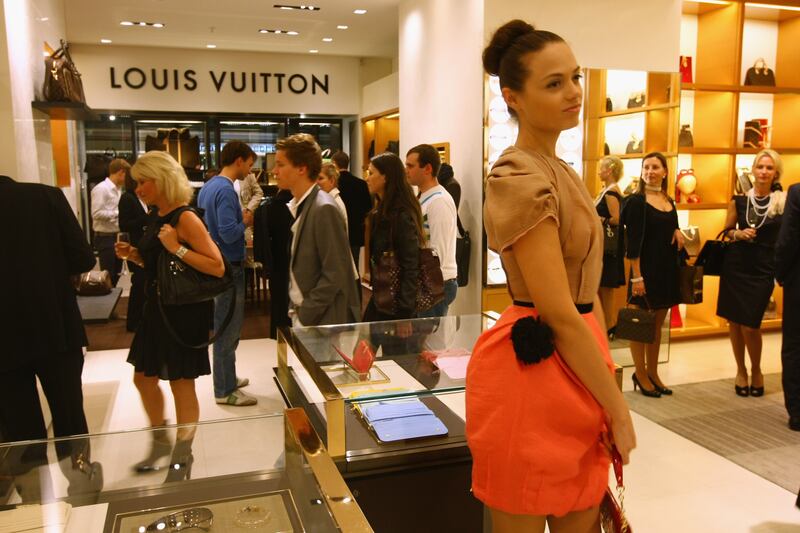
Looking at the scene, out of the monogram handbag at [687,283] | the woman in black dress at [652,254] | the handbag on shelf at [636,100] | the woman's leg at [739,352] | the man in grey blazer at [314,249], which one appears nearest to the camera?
the man in grey blazer at [314,249]

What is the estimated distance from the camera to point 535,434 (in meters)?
1.36

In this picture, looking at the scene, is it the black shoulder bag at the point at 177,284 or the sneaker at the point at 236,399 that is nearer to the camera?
the black shoulder bag at the point at 177,284

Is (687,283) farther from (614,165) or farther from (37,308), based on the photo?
(37,308)

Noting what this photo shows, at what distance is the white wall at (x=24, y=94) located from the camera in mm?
3553

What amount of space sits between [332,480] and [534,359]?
0.47 m

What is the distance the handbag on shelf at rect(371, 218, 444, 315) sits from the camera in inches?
138

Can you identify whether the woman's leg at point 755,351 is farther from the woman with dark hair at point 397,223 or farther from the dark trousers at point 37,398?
the dark trousers at point 37,398

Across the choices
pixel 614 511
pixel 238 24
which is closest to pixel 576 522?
pixel 614 511

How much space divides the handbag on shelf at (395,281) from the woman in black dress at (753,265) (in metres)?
2.38

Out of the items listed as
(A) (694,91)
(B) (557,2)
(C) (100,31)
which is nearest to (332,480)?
(B) (557,2)

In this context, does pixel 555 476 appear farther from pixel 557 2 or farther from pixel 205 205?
pixel 557 2

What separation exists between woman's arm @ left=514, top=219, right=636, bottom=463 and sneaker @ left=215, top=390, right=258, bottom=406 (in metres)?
3.44

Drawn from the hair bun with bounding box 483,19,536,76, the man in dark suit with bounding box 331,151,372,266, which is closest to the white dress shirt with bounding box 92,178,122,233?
the man in dark suit with bounding box 331,151,372,266

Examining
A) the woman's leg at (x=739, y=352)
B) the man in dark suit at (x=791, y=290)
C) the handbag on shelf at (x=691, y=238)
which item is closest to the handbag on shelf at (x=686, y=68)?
the handbag on shelf at (x=691, y=238)
